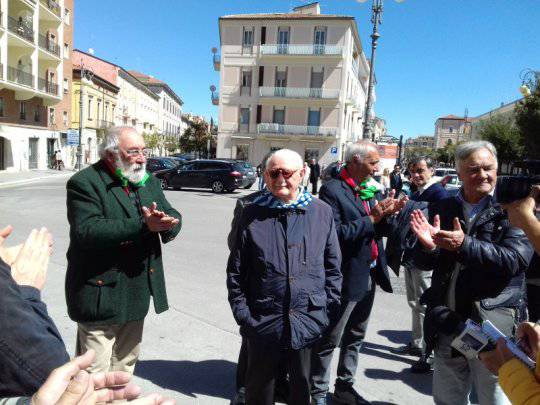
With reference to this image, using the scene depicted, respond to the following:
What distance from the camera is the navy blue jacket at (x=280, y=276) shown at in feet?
7.91

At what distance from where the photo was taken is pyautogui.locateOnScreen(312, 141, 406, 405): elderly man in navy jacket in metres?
3.02

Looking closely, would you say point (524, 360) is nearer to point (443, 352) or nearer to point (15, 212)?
point (443, 352)

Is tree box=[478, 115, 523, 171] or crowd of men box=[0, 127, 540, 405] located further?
tree box=[478, 115, 523, 171]

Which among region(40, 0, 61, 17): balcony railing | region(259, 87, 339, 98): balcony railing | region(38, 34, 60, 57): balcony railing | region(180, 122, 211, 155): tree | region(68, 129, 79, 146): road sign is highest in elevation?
region(40, 0, 61, 17): balcony railing

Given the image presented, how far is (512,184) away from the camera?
1.72 metres

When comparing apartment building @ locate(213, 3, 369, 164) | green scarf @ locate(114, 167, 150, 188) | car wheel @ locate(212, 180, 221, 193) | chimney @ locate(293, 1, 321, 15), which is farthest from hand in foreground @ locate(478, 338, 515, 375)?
chimney @ locate(293, 1, 321, 15)

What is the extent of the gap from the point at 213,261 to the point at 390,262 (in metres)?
4.21

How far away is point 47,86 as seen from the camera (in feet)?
101

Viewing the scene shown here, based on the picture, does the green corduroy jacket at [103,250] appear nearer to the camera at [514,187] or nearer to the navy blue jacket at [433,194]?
the camera at [514,187]

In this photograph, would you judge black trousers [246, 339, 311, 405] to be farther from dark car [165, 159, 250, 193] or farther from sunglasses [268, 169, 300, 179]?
dark car [165, 159, 250, 193]

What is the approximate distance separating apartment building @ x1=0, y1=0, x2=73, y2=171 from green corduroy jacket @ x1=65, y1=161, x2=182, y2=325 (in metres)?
27.9

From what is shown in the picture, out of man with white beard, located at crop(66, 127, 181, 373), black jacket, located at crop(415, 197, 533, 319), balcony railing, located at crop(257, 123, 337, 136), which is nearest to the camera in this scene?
black jacket, located at crop(415, 197, 533, 319)

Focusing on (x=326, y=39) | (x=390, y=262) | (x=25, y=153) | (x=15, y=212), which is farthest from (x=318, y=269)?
(x=326, y=39)

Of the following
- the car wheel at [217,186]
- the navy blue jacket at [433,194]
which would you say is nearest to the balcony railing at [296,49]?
the car wheel at [217,186]
